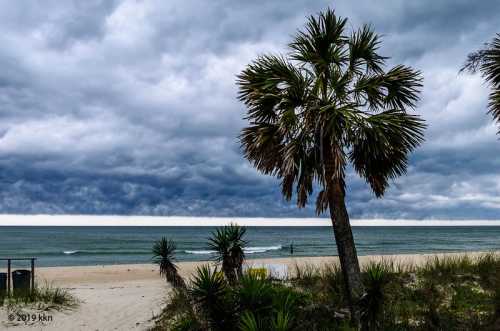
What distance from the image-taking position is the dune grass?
23.5 feet

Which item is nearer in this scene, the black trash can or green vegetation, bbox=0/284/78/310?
green vegetation, bbox=0/284/78/310

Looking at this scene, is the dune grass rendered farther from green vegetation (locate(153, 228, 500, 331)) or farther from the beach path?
the beach path

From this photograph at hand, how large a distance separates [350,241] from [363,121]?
7.95 ft

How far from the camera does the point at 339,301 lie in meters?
10.5

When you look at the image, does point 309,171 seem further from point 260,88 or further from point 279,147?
point 260,88

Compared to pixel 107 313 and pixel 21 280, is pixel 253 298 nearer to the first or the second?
pixel 107 313

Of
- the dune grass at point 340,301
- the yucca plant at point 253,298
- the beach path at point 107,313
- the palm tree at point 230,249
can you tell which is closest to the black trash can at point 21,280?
the beach path at point 107,313

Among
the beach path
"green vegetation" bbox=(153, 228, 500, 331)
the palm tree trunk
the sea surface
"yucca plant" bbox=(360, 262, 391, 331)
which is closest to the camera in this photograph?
"yucca plant" bbox=(360, 262, 391, 331)

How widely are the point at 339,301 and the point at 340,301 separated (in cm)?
2

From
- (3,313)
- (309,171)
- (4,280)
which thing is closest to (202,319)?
(309,171)

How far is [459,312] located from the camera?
1011 centimetres

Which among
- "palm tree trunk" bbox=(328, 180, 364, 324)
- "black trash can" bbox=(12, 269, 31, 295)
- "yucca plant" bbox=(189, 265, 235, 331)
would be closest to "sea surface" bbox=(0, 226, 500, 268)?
"black trash can" bbox=(12, 269, 31, 295)

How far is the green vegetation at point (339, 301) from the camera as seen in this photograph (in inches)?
282

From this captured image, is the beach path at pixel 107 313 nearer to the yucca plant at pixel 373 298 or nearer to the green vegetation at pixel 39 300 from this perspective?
the green vegetation at pixel 39 300
